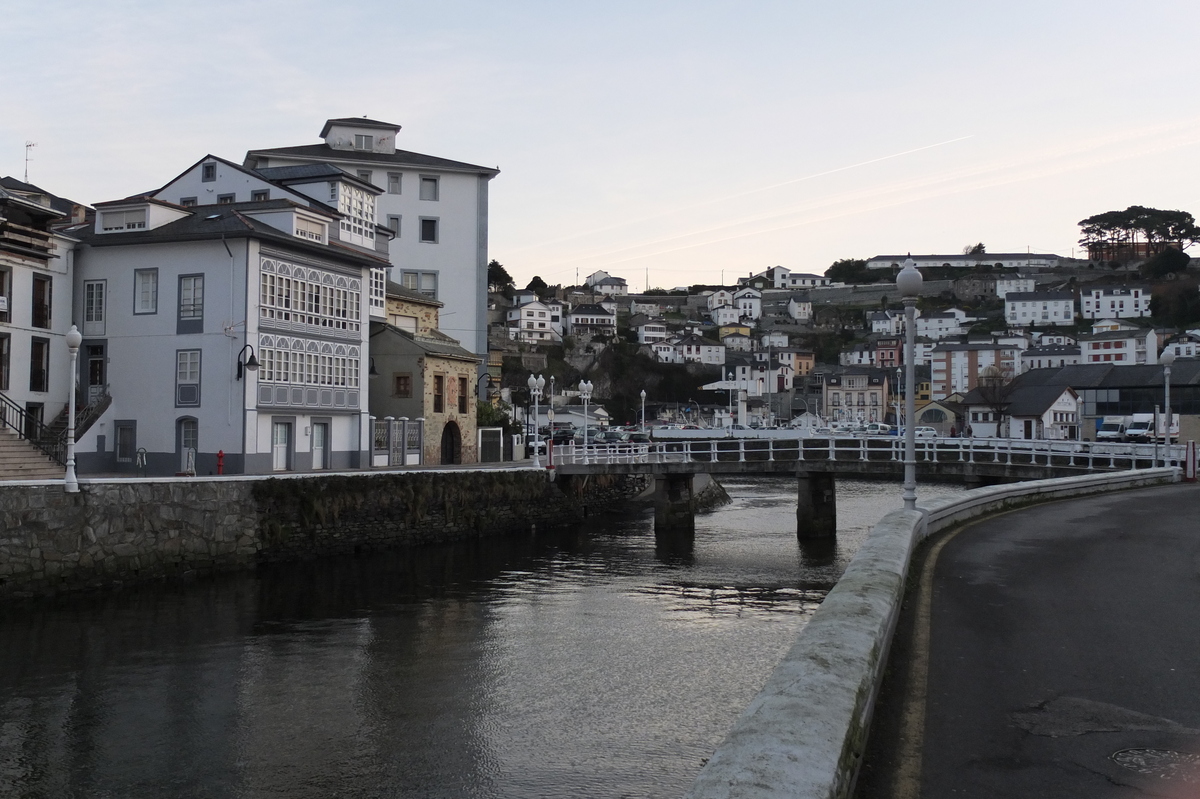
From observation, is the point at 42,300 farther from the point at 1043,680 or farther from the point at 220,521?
the point at 1043,680

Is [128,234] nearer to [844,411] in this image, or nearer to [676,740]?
[676,740]

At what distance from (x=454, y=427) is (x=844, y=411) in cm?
12014

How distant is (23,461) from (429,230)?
3839 cm

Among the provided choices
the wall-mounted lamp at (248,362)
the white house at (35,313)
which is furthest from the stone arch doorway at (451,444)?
the white house at (35,313)

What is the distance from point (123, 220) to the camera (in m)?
41.6

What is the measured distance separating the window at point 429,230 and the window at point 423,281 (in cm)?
212

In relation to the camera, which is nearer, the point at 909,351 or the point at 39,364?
the point at 909,351

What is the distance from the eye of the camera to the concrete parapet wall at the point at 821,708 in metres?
5.07

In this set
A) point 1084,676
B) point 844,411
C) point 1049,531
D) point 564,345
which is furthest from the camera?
point 564,345

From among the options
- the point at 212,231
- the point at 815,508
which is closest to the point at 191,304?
the point at 212,231

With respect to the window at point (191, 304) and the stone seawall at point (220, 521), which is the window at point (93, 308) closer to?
the window at point (191, 304)

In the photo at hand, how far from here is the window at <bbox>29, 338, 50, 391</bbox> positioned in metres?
38.4

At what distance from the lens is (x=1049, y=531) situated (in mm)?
18969

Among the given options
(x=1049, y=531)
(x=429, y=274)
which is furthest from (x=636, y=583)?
Result: (x=429, y=274)
